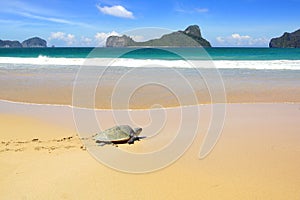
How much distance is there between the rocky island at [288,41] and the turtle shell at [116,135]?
87.3 m

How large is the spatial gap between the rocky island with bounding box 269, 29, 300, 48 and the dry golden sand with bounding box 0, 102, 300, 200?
284 feet

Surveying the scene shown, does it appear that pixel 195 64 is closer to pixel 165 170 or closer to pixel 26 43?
pixel 165 170

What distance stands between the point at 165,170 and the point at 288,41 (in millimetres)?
91442

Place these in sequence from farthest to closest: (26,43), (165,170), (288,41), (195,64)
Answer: (26,43) < (288,41) < (195,64) < (165,170)

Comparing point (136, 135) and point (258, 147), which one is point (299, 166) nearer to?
point (258, 147)

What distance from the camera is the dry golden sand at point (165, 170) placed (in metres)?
3.02

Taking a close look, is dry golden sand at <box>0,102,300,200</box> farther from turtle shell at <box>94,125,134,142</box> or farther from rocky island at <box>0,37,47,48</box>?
rocky island at <box>0,37,47,48</box>

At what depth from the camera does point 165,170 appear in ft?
11.8

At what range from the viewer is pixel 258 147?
4.34 meters

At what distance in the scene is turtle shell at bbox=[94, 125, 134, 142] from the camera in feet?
15.2

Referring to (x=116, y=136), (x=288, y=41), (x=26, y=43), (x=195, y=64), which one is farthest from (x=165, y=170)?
(x=26, y=43)

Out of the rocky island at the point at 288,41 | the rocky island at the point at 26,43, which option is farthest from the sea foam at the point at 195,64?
the rocky island at the point at 26,43

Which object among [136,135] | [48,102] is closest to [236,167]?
[136,135]

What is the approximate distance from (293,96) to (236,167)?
6.21m
